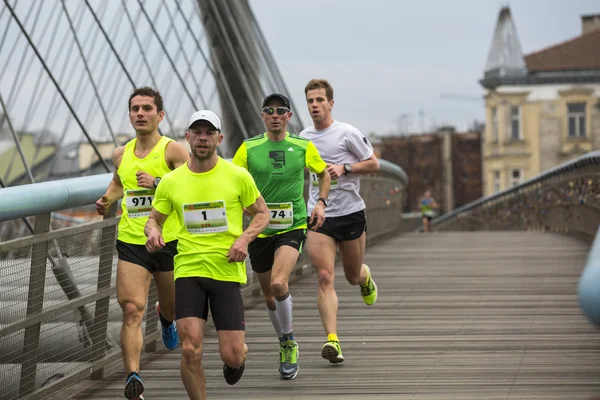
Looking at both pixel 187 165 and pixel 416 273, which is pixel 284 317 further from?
pixel 416 273

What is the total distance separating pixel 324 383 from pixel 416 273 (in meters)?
6.80

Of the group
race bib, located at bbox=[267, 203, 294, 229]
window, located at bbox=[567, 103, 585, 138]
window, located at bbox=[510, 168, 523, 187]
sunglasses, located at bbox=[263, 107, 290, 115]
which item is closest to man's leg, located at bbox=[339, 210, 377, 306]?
race bib, located at bbox=[267, 203, 294, 229]

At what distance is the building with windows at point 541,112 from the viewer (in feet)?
226

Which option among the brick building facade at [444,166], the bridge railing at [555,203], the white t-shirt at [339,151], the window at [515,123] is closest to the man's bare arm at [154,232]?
the white t-shirt at [339,151]

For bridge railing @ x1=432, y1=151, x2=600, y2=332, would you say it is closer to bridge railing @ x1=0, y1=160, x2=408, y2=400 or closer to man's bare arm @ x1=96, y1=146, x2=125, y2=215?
bridge railing @ x1=0, y1=160, x2=408, y2=400

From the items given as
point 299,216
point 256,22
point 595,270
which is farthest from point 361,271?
point 256,22

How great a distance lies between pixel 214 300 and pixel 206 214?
0.39 meters

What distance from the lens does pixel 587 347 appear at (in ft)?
27.8

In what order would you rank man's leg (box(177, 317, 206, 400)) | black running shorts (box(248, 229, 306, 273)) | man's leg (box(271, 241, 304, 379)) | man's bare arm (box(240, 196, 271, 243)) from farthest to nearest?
black running shorts (box(248, 229, 306, 273)), man's leg (box(271, 241, 304, 379)), man's bare arm (box(240, 196, 271, 243)), man's leg (box(177, 317, 206, 400))

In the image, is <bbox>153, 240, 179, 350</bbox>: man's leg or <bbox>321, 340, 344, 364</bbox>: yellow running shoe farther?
<bbox>321, 340, 344, 364</bbox>: yellow running shoe

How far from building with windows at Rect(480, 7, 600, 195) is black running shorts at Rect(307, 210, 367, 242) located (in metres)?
60.9

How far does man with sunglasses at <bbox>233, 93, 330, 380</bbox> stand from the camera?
7.66 meters

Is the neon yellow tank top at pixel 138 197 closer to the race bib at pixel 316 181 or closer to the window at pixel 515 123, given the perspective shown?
the race bib at pixel 316 181

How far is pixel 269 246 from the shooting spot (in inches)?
309
